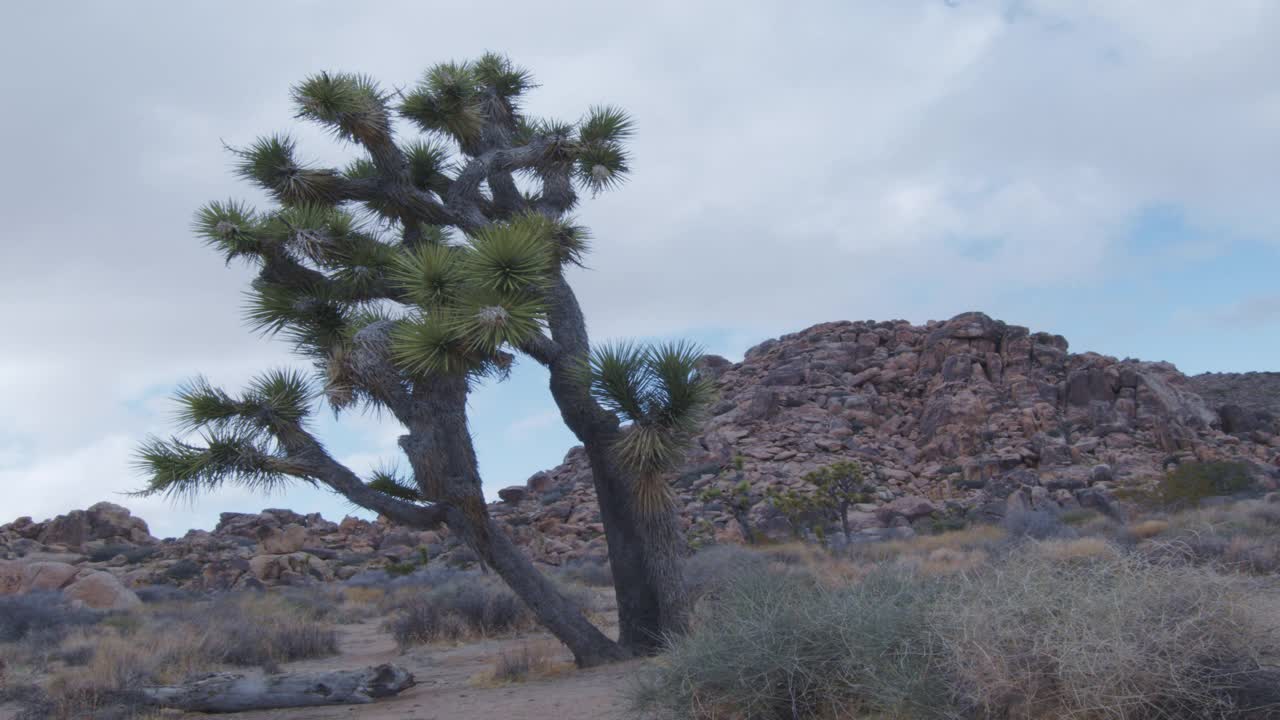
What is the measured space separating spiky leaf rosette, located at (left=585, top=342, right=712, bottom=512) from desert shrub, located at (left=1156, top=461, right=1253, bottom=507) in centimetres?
2118

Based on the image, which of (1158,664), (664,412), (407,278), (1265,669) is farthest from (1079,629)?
(407,278)

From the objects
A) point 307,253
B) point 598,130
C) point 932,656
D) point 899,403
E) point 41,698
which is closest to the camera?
point 932,656

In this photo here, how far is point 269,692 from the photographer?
8.75m

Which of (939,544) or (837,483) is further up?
(837,483)

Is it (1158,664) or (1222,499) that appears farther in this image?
(1222,499)

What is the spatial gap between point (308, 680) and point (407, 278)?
3858 millimetres

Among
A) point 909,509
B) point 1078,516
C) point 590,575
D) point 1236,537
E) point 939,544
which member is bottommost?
point 1236,537

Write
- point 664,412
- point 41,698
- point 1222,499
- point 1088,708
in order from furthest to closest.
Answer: point 1222,499, point 664,412, point 41,698, point 1088,708

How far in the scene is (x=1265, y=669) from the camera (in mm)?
4219

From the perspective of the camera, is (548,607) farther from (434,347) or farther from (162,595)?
(162,595)

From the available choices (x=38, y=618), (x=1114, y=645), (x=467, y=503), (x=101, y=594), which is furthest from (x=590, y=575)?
(x=1114, y=645)

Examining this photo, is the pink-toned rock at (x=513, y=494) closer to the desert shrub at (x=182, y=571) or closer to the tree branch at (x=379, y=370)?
the desert shrub at (x=182, y=571)

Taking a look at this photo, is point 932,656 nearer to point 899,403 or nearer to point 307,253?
point 307,253

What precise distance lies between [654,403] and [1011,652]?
4.93 meters
